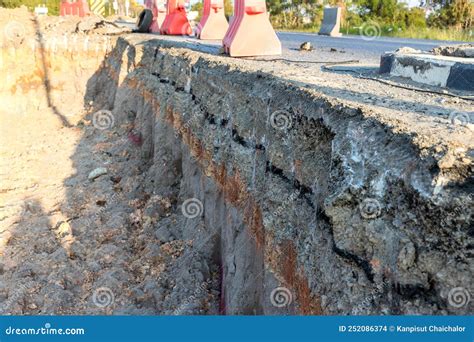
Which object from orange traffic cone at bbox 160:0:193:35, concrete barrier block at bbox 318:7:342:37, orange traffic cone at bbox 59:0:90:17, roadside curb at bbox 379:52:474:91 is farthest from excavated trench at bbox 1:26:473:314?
orange traffic cone at bbox 59:0:90:17

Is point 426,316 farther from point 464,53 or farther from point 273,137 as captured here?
point 464,53

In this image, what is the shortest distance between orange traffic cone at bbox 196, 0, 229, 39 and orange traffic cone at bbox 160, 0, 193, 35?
1.74 metres

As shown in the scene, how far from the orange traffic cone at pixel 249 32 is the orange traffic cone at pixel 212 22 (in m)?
2.97

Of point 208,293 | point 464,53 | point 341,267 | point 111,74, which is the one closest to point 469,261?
point 341,267

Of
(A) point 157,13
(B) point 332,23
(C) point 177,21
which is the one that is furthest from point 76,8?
(B) point 332,23

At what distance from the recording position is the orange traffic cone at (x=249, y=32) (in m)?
6.84

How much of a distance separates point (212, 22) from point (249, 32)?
3.43m

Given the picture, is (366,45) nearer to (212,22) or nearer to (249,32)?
(212,22)

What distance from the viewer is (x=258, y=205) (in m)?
3.71

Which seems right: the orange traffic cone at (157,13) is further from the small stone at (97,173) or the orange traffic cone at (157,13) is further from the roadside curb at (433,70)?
the roadside curb at (433,70)

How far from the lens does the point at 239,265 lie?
13.3ft

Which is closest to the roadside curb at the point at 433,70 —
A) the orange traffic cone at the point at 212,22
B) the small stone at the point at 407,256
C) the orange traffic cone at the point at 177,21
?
the small stone at the point at 407,256

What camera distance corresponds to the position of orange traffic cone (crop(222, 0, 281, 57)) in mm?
6836

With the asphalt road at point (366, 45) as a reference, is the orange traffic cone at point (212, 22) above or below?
above
